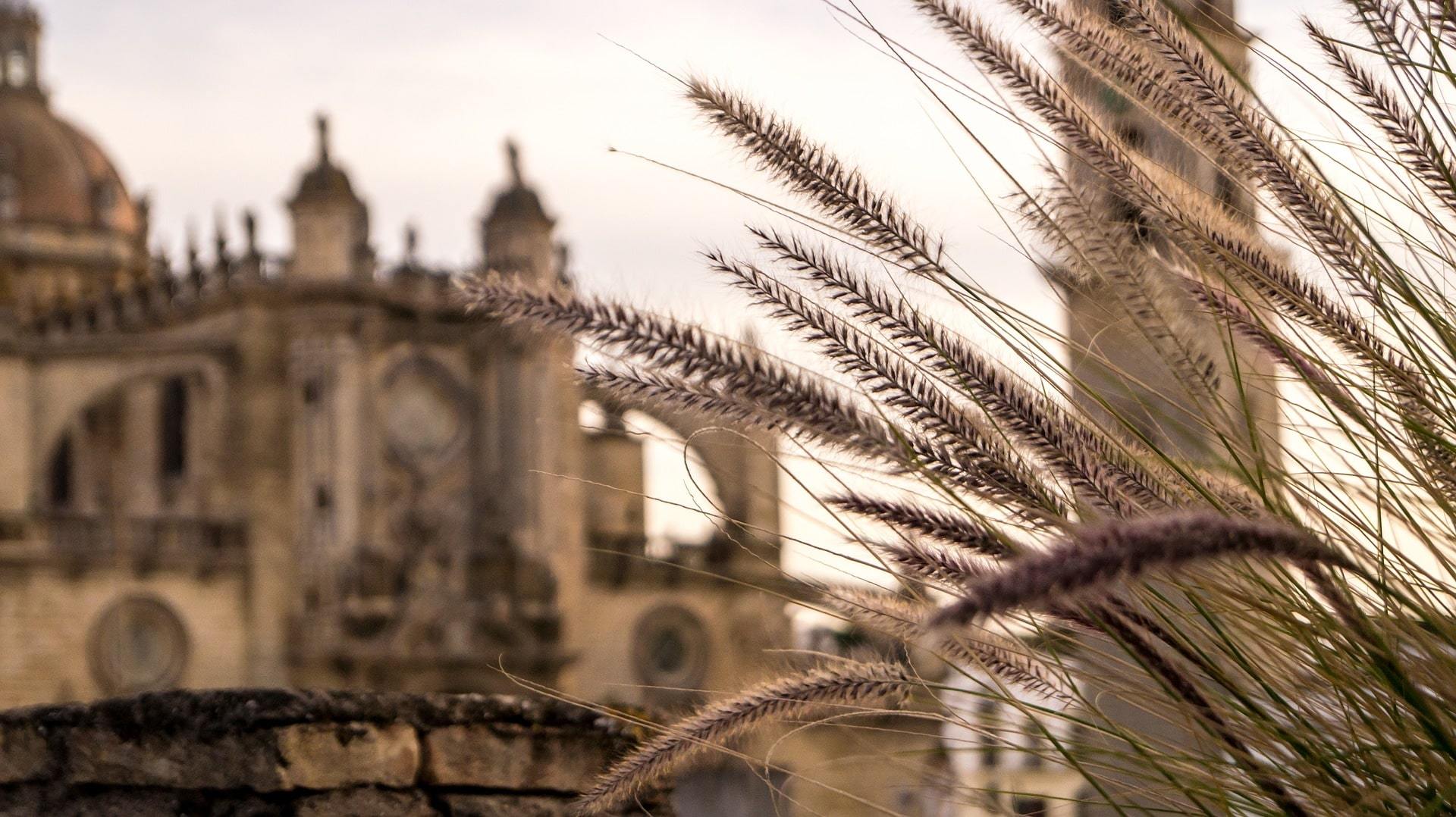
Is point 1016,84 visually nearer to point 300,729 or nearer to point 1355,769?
point 1355,769

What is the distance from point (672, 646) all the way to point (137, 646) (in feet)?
26.8

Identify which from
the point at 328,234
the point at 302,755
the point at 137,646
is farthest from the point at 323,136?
the point at 302,755

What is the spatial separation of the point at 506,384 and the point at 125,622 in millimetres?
6692

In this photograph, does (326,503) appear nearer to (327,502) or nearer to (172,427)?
(327,502)

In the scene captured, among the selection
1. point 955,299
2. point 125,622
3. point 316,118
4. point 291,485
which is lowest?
point 955,299

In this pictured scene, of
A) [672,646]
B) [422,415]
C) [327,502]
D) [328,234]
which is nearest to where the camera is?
[327,502]

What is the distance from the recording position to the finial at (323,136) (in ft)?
102

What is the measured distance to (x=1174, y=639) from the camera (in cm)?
197

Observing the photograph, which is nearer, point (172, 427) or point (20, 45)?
point (172, 427)

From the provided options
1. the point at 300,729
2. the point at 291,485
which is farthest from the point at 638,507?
the point at 300,729

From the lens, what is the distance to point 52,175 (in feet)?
129

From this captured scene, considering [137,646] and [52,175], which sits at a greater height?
[52,175]

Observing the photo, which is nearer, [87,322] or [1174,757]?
[1174,757]

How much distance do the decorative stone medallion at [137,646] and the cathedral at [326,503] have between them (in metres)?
0.03
